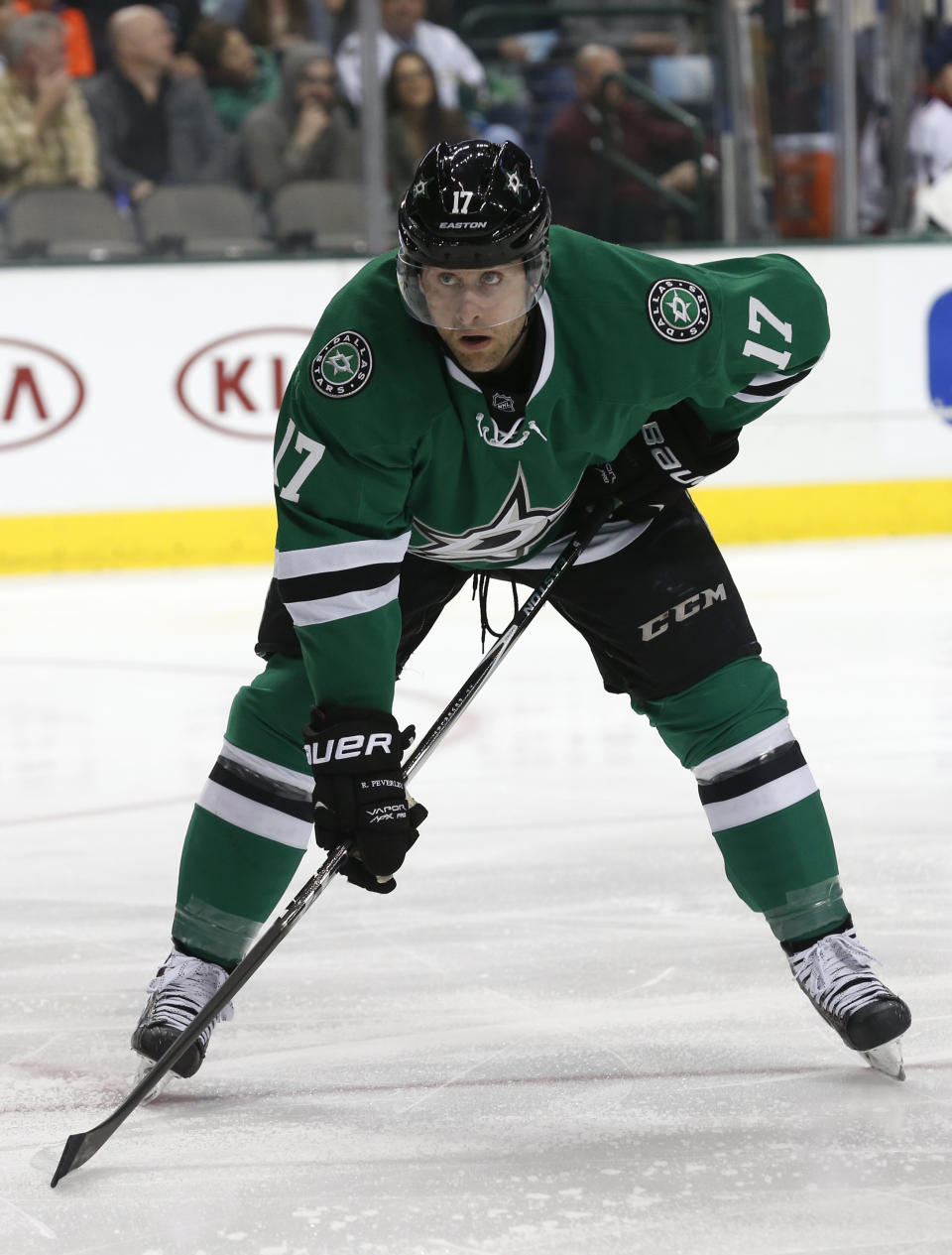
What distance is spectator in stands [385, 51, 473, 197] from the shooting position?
6434mm

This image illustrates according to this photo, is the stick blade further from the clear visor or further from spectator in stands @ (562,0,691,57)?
spectator in stands @ (562,0,691,57)

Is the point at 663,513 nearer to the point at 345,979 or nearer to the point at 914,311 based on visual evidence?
the point at 345,979

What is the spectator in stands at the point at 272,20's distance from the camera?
6316mm

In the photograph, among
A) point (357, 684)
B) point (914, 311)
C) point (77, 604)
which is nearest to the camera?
point (357, 684)

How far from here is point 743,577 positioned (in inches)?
228

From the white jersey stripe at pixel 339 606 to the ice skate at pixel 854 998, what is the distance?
0.63m

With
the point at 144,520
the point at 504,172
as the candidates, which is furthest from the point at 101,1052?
the point at 144,520

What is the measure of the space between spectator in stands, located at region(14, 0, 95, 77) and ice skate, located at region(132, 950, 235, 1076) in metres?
4.58

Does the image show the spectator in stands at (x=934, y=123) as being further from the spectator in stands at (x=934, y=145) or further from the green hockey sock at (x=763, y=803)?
the green hockey sock at (x=763, y=803)

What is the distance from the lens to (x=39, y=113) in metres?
6.18

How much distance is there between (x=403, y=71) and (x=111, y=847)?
402 cm

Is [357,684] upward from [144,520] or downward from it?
upward

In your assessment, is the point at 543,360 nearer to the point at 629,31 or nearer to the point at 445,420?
the point at 445,420

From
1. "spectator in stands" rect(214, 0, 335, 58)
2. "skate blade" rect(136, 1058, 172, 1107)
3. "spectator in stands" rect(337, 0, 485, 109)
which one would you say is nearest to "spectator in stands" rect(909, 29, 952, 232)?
"spectator in stands" rect(337, 0, 485, 109)
